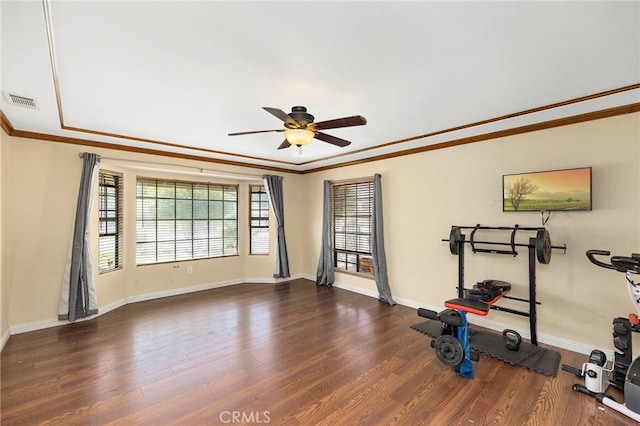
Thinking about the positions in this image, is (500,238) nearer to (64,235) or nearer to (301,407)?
(301,407)

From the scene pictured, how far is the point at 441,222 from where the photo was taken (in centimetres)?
426

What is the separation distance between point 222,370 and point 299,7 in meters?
3.03

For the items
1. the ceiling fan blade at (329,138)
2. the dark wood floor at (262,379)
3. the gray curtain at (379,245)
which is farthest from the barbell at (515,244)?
the ceiling fan blade at (329,138)

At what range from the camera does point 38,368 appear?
279 cm

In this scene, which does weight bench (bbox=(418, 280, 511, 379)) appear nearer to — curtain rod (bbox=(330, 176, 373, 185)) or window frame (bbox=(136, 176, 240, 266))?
curtain rod (bbox=(330, 176, 373, 185))

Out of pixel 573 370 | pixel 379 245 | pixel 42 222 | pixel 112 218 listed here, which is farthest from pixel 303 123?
pixel 112 218

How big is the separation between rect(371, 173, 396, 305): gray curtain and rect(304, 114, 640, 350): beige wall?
0.36 ft

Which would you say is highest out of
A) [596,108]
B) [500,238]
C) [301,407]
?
[596,108]

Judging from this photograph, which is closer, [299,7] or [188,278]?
[299,7]

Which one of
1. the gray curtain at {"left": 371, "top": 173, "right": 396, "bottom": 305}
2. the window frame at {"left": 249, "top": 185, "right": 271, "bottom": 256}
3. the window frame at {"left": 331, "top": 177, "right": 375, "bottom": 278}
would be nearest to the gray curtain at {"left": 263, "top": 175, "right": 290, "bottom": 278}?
the window frame at {"left": 249, "top": 185, "right": 271, "bottom": 256}

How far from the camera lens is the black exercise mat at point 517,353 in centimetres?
280

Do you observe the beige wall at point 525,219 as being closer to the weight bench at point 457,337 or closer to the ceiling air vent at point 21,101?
the weight bench at point 457,337

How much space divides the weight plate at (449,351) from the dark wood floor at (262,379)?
0.14m

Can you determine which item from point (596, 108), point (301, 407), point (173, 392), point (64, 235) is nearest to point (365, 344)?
point (301, 407)
